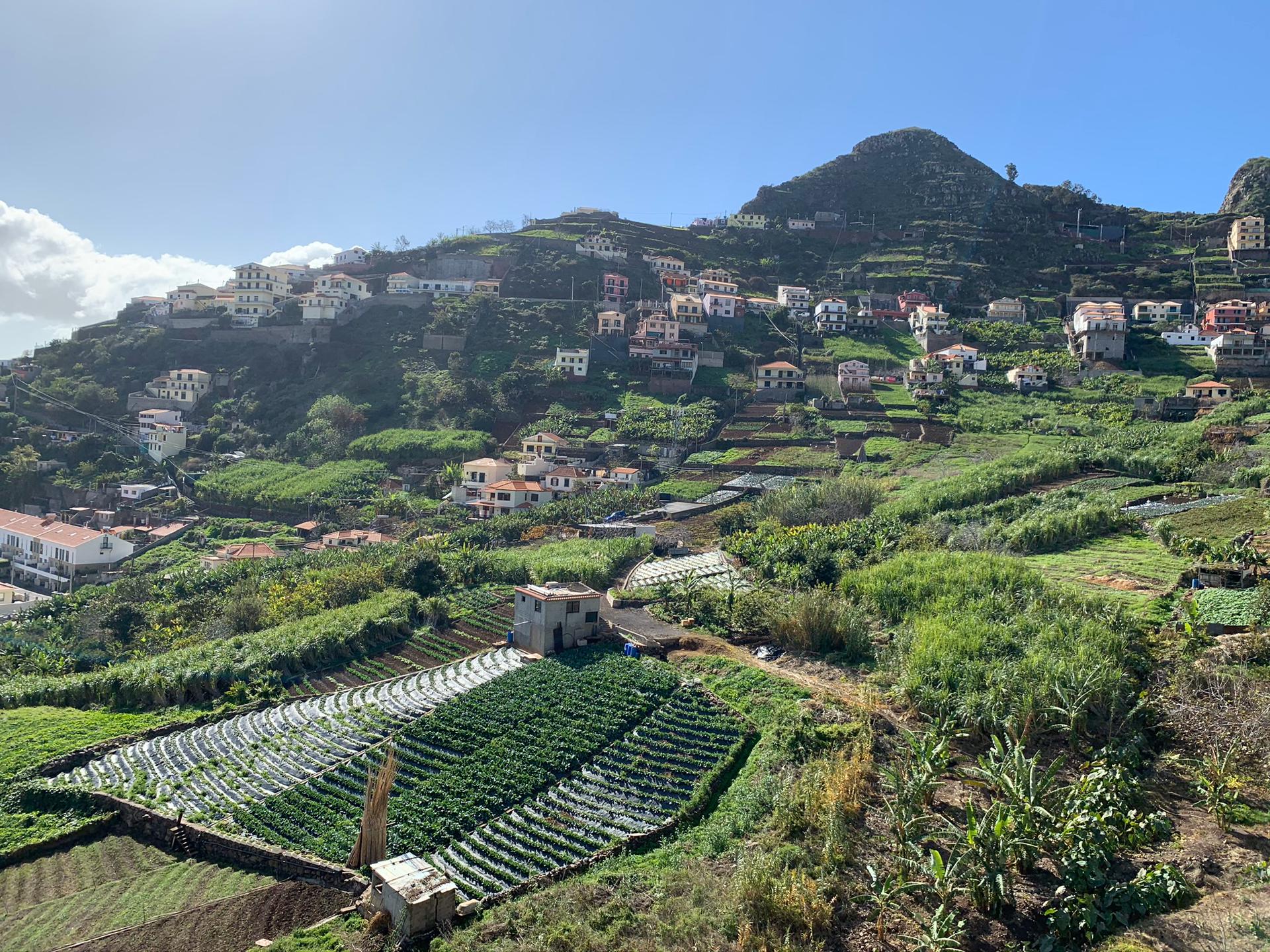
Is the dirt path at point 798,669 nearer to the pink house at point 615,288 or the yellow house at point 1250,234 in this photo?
the pink house at point 615,288

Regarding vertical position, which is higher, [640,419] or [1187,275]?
[1187,275]

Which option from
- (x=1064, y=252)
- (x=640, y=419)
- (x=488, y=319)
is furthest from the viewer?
(x=1064, y=252)

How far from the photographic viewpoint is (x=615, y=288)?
69188 mm

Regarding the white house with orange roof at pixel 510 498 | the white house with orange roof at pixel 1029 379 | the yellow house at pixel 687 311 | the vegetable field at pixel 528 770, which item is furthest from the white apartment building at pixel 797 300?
the vegetable field at pixel 528 770

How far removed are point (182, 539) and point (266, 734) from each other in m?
28.0

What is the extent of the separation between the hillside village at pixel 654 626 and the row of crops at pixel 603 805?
0.08m

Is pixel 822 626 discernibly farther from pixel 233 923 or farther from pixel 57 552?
pixel 57 552

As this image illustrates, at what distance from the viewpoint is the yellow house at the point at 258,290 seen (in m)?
68.2

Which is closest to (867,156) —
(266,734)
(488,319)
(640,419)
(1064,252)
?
(1064,252)

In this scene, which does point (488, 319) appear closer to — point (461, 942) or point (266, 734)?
point (266, 734)

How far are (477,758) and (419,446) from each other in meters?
35.4

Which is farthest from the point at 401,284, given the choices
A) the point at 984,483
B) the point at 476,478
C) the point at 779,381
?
the point at 984,483

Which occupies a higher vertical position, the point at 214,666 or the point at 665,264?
the point at 665,264

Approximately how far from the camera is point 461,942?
428 inches
